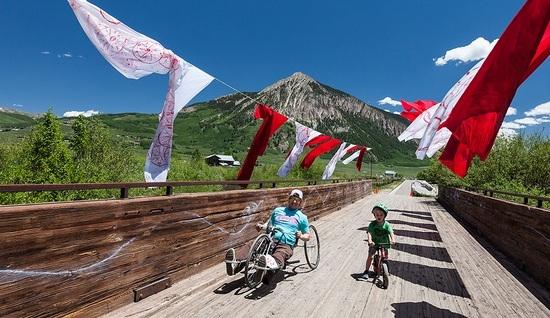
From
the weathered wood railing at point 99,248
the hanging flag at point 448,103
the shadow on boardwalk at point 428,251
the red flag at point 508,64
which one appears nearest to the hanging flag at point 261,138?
the weathered wood railing at point 99,248

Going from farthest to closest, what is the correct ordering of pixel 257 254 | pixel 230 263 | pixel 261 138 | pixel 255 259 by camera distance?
pixel 261 138 < pixel 257 254 < pixel 255 259 < pixel 230 263

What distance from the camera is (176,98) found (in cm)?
535

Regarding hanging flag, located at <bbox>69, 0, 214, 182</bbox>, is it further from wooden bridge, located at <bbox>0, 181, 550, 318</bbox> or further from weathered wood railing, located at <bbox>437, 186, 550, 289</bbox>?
weathered wood railing, located at <bbox>437, 186, 550, 289</bbox>

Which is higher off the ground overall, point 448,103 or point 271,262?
point 448,103

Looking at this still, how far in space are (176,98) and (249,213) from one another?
11.2ft

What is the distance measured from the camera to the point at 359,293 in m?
5.72

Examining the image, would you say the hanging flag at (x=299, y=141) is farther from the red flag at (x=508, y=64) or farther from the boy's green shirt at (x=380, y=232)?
the red flag at (x=508, y=64)

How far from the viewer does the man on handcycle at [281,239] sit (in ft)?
17.7

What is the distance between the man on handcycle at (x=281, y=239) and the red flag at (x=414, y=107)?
19.3ft

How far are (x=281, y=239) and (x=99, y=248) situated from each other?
2750mm

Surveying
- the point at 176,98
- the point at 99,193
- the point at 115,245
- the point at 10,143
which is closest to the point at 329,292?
the point at 115,245

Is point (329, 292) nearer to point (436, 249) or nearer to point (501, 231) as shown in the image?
point (436, 249)

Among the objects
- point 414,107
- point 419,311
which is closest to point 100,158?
point 414,107

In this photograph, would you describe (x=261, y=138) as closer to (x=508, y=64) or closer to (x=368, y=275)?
(x=368, y=275)
